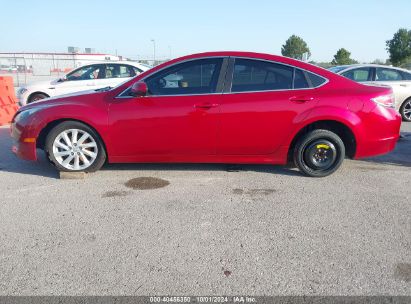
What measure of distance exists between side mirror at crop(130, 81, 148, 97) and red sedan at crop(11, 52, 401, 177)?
12 mm

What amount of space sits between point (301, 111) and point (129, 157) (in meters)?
2.28

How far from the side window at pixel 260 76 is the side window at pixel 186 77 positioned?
0.87ft

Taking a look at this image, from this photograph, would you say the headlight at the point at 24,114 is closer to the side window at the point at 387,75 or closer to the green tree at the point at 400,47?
the side window at the point at 387,75

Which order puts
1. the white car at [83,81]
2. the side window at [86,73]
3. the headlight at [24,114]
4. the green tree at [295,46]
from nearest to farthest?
1. the headlight at [24,114]
2. the white car at [83,81]
3. the side window at [86,73]
4. the green tree at [295,46]

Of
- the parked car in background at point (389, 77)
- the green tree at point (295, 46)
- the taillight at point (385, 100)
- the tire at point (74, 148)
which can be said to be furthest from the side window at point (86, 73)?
the green tree at point (295, 46)

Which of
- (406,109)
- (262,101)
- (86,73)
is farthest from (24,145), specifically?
(406,109)

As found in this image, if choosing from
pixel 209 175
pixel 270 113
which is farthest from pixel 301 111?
pixel 209 175

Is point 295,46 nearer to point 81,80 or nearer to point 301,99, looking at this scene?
point 81,80

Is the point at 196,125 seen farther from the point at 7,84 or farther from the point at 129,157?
the point at 7,84

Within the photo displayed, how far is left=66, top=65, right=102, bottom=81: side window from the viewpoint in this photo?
9.18 metres

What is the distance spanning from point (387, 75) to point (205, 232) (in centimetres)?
767

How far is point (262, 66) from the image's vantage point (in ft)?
13.7

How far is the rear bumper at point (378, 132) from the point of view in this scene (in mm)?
4195

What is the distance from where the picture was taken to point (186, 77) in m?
4.18
